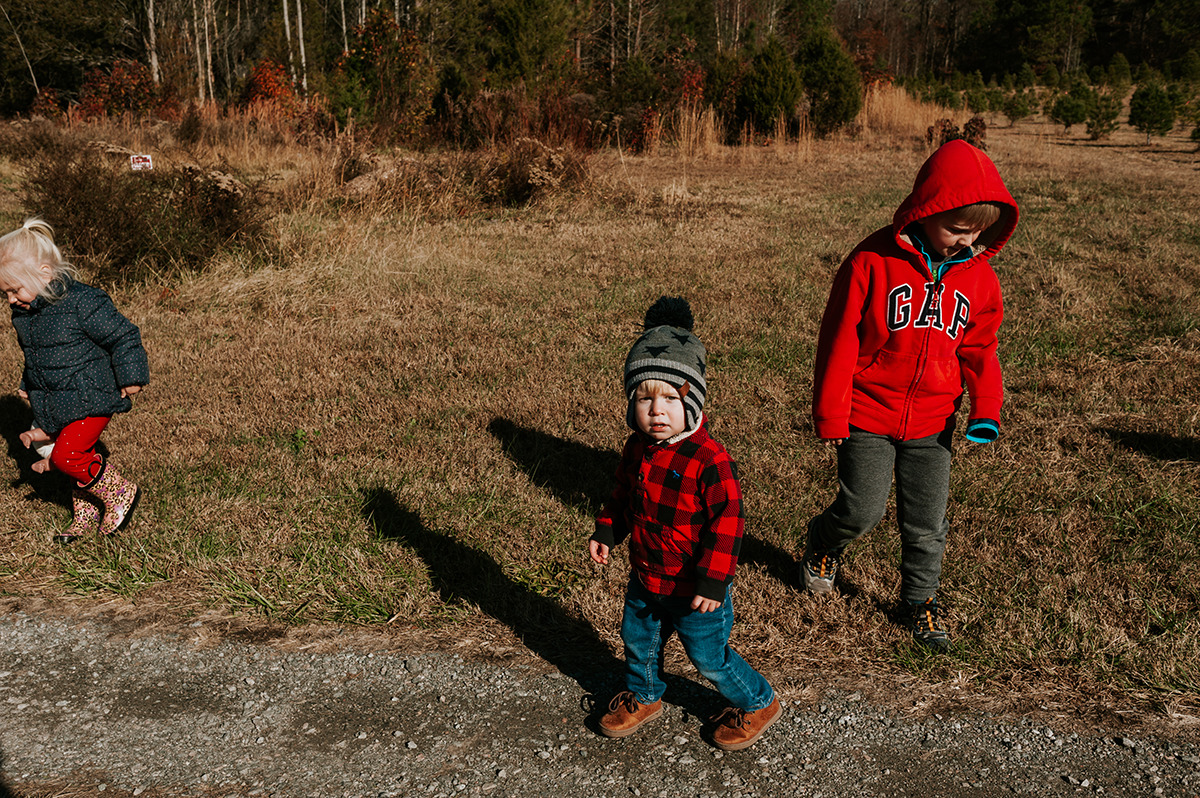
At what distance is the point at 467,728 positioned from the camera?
270cm

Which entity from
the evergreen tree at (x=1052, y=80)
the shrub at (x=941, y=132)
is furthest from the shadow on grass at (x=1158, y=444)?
the evergreen tree at (x=1052, y=80)

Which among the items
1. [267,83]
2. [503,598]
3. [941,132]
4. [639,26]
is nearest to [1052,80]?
[639,26]

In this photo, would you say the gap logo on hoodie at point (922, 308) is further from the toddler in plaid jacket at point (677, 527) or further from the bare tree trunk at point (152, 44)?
the bare tree trunk at point (152, 44)

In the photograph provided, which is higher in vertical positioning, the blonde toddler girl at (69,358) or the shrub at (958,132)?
the shrub at (958,132)

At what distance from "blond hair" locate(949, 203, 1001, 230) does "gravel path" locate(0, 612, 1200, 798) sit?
61.5 inches

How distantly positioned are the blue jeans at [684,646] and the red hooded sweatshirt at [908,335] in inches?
32.7

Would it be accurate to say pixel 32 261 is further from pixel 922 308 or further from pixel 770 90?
pixel 770 90

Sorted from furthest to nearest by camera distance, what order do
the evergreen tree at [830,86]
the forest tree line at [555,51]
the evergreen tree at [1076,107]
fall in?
the evergreen tree at [1076,107] < the evergreen tree at [830,86] < the forest tree line at [555,51]

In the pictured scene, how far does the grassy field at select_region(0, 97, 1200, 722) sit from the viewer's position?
3172mm

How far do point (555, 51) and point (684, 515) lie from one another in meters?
18.0

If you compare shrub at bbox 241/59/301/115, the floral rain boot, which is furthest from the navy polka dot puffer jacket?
shrub at bbox 241/59/301/115

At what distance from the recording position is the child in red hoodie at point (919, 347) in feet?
8.75

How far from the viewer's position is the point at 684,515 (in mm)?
2289

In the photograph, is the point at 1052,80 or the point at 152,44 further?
the point at 1052,80
